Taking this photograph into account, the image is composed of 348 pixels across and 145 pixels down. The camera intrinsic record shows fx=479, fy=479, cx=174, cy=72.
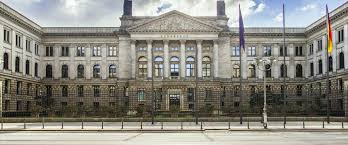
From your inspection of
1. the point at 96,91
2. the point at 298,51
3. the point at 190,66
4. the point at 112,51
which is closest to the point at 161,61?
the point at 190,66

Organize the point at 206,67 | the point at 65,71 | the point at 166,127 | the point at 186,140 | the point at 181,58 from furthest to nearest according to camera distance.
Answer: the point at 65,71
the point at 206,67
the point at 181,58
the point at 166,127
the point at 186,140

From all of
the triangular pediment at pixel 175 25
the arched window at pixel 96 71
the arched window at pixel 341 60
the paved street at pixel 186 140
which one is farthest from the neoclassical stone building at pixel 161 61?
the paved street at pixel 186 140

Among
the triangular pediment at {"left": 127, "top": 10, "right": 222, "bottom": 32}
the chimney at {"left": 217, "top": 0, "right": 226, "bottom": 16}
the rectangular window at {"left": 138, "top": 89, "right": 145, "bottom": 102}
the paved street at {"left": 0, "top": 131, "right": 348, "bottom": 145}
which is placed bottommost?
the paved street at {"left": 0, "top": 131, "right": 348, "bottom": 145}

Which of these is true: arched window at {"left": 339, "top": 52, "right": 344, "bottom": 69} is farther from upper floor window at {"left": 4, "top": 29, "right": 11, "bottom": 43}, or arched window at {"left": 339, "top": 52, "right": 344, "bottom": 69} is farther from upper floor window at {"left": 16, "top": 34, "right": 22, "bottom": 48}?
upper floor window at {"left": 16, "top": 34, "right": 22, "bottom": 48}

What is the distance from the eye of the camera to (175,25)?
291ft

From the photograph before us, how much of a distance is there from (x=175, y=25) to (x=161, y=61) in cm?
754

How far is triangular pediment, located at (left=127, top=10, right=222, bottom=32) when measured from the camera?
88.4 m

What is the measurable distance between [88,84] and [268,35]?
36373 mm

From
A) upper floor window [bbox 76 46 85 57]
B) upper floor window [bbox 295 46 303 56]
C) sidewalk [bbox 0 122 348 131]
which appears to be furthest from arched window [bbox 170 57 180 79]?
sidewalk [bbox 0 122 348 131]

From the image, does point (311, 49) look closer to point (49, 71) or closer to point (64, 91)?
point (64, 91)

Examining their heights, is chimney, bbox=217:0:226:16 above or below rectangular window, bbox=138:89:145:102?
above

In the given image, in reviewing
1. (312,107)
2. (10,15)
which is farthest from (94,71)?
(312,107)

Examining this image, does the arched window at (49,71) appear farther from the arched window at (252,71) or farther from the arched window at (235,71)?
the arched window at (252,71)

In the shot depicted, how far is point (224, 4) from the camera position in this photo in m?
94.4
